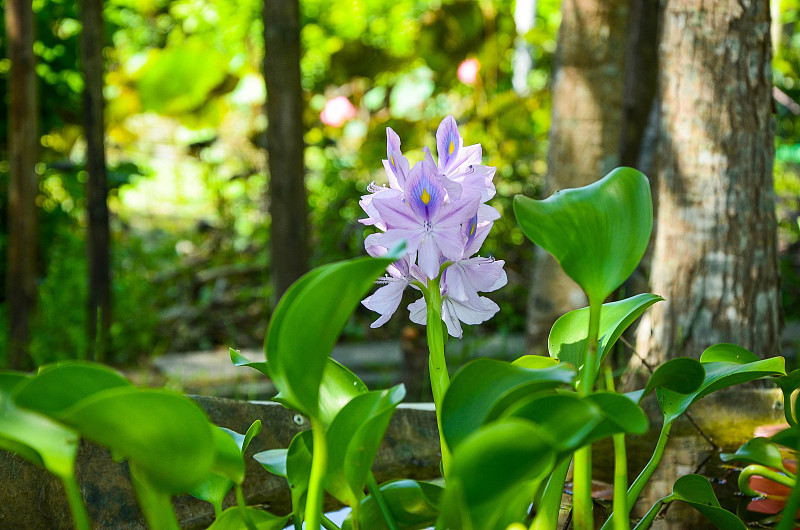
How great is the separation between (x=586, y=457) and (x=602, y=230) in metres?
0.20

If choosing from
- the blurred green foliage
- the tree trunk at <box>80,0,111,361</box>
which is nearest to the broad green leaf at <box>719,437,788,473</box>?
the tree trunk at <box>80,0,111,361</box>

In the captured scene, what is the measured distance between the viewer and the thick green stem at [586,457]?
671 mm

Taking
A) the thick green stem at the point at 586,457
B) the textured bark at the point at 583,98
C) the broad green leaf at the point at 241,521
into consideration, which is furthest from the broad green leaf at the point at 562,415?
the textured bark at the point at 583,98

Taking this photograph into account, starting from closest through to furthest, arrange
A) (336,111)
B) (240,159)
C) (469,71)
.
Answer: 1. (469,71)
2. (336,111)
3. (240,159)

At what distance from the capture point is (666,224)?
1600 millimetres

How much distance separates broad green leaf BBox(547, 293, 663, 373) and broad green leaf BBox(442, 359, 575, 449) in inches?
6.8

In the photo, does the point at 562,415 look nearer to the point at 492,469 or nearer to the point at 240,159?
the point at 492,469

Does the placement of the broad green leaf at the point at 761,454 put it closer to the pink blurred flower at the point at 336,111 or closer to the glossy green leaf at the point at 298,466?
the glossy green leaf at the point at 298,466

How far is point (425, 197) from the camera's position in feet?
2.26

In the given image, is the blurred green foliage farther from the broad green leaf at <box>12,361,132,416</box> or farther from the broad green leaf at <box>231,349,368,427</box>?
the broad green leaf at <box>12,361,132,416</box>

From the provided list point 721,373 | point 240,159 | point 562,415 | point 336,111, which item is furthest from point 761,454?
point 240,159

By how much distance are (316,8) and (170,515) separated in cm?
630

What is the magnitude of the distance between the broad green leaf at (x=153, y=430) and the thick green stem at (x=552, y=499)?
332mm

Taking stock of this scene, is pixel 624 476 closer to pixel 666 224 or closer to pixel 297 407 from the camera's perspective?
pixel 297 407
